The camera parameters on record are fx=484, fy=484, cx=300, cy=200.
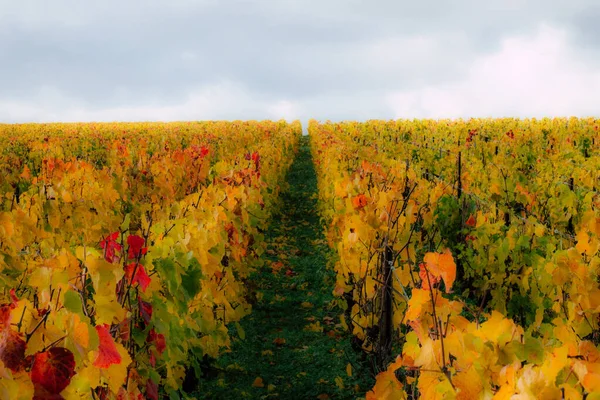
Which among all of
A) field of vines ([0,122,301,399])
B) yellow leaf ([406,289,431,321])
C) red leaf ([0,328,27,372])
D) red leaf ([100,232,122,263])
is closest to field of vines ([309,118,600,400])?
yellow leaf ([406,289,431,321])

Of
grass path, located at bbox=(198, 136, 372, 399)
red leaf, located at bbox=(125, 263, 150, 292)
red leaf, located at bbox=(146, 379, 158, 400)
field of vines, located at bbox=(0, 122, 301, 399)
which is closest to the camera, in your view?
field of vines, located at bbox=(0, 122, 301, 399)

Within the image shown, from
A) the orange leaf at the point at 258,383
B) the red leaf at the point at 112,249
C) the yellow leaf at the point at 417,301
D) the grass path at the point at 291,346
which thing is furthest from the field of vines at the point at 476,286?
the red leaf at the point at 112,249

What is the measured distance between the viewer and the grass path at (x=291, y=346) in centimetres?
411

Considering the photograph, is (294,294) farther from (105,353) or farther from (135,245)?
(105,353)

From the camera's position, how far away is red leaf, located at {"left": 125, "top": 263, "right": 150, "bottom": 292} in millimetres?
2240

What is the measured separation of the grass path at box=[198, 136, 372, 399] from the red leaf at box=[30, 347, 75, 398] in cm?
280

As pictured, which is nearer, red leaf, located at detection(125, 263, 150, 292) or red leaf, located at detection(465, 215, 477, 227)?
red leaf, located at detection(125, 263, 150, 292)

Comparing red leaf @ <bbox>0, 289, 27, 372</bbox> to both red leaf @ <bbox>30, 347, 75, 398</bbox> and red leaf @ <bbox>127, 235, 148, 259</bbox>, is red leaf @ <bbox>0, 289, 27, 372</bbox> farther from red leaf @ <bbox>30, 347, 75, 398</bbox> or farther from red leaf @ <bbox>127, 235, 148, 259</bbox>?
red leaf @ <bbox>127, 235, 148, 259</bbox>

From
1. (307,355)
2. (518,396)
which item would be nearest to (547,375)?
(518,396)

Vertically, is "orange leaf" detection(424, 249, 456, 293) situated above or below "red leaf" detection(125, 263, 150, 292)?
above

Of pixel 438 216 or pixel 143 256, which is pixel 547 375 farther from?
pixel 438 216

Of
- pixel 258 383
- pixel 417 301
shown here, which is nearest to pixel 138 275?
pixel 417 301

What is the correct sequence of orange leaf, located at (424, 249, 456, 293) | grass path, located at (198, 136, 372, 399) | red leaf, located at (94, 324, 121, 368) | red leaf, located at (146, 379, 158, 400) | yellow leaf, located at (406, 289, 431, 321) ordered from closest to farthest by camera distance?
red leaf, located at (94, 324, 121, 368) < orange leaf, located at (424, 249, 456, 293) < yellow leaf, located at (406, 289, 431, 321) < red leaf, located at (146, 379, 158, 400) < grass path, located at (198, 136, 372, 399)

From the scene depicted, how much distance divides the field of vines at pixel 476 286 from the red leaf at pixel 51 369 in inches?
43.9
